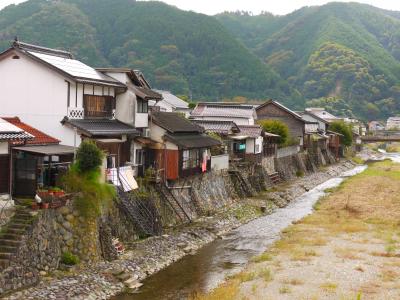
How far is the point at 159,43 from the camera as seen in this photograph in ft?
468

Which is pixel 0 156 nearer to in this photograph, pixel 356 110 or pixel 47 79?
pixel 47 79

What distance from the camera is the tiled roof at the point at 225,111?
61.3m

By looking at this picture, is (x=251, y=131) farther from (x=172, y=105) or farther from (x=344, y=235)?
(x=172, y=105)

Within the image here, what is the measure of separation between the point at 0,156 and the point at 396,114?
620ft

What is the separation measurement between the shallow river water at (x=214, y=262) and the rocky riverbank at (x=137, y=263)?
1.81ft

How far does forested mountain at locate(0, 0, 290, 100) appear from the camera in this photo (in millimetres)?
127688

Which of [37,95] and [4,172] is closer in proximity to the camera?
[4,172]

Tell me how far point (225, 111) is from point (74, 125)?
38.1m

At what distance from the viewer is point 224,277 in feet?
80.7

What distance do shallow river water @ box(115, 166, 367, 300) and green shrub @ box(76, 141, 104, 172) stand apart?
19.8ft

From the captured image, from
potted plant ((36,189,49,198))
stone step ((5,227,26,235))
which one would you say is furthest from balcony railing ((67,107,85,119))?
stone step ((5,227,26,235))

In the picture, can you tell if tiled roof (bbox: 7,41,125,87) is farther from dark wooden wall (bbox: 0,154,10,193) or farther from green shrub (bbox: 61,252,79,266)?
green shrub (bbox: 61,252,79,266)

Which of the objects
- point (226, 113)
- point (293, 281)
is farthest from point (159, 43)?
point (293, 281)

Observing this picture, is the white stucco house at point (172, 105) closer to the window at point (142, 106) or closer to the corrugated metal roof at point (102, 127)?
the window at point (142, 106)
